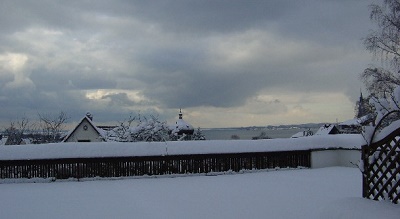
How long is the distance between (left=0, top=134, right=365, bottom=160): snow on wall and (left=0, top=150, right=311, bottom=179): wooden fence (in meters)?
0.18

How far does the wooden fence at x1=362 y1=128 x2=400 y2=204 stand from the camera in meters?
5.70

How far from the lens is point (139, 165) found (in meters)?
15.4

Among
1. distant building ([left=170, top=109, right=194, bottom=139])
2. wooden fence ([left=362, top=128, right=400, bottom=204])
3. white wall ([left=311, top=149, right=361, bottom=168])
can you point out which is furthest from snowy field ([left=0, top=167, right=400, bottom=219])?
distant building ([left=170, top=109, right=194, bottom=139])

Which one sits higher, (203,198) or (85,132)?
(85,132)

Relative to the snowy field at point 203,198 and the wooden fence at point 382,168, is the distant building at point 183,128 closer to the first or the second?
the snowy field at point 203,198

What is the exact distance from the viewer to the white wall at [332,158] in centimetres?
1727

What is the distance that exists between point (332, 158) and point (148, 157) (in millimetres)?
8326

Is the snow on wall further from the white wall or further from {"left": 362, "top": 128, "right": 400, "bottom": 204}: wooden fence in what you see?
{"left": 362, "top": 128, "right": 400, "bottom": 204}: wooden fence

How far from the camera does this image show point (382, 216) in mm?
4914

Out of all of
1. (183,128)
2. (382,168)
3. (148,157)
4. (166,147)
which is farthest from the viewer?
(183,128)

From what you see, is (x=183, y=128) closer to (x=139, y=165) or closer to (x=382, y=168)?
(x=139, y=165)

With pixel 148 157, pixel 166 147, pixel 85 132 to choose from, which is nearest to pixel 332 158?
pixel 166 147

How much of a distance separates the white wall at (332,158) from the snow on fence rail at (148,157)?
0.27 m

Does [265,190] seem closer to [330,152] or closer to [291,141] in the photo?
[291,141]
